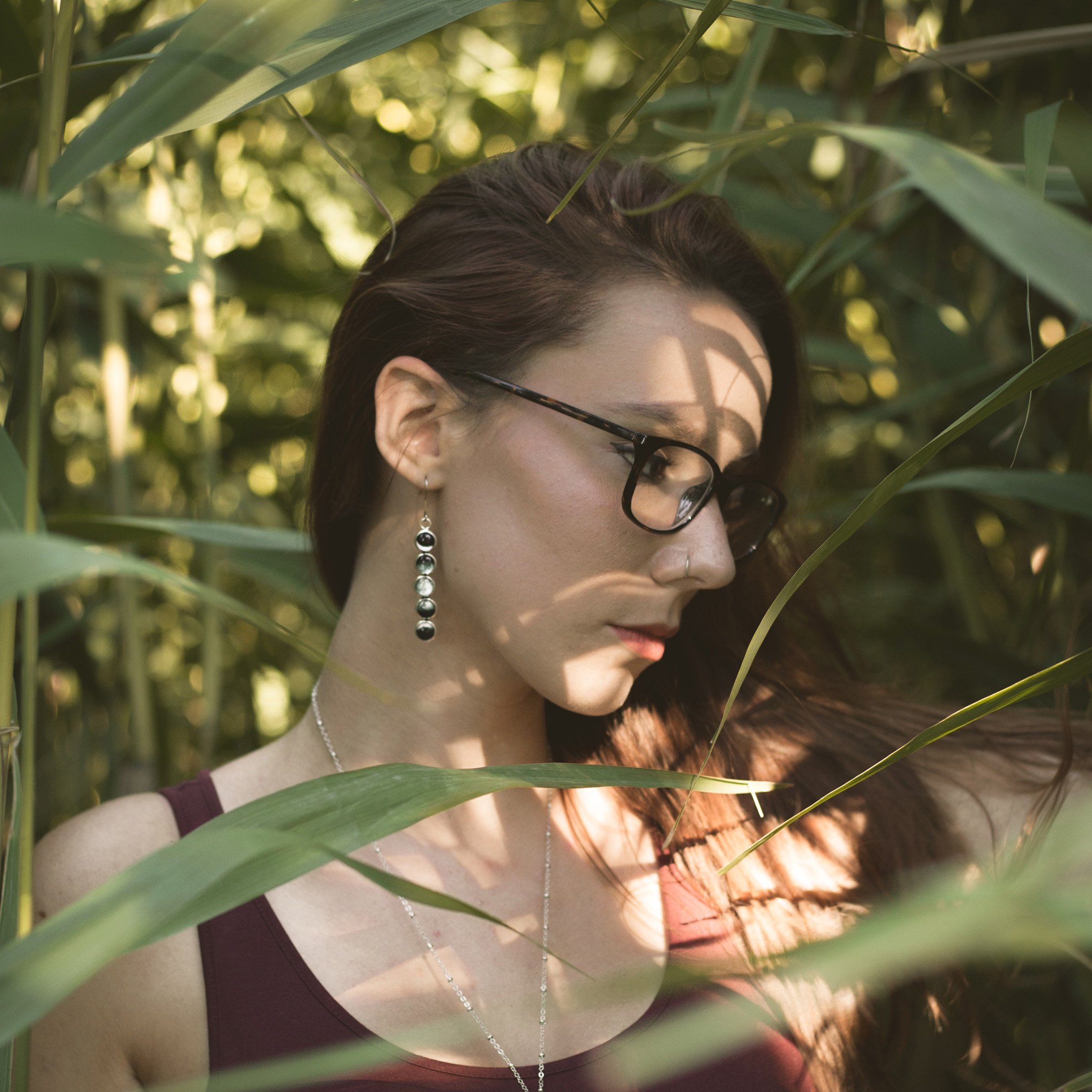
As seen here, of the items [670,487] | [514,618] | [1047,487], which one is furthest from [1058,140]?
[514,618]

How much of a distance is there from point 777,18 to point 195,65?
0.27 m

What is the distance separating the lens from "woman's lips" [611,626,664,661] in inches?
32.4

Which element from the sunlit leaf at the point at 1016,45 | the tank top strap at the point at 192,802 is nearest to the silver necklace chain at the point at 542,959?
the tank top strap at the point at 192,802

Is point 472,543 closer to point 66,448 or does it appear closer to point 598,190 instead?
point 598,190

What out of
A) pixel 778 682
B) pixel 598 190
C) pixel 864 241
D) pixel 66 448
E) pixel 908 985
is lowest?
pixel 908 985

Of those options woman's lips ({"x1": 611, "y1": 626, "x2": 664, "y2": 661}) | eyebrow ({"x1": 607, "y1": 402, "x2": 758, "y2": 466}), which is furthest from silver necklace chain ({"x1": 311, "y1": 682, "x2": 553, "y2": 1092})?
eyebrow ({"x1": 607, "y1": 402, "x2": 758, "y2": 466})

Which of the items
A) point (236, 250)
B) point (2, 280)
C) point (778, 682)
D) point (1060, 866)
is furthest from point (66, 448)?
point (1060, 866)

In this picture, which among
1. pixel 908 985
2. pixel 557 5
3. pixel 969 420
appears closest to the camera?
pixel 969 420

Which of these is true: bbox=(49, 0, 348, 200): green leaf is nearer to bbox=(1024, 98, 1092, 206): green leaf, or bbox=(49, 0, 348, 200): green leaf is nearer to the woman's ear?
bbox=(1024, 98, 1092, 206): green leaf

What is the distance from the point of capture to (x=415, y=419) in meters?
0.88

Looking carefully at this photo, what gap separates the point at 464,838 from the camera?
0.93 m

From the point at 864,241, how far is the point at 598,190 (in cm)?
28

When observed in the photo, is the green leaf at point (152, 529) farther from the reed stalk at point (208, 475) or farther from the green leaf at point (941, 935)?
the green leaf at point (941, 935)

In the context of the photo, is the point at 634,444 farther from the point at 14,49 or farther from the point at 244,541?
the point at 14,49
